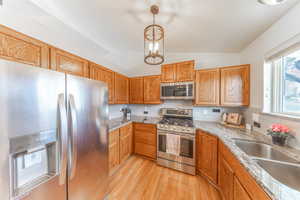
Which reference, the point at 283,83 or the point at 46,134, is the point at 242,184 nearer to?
the point at 283,83

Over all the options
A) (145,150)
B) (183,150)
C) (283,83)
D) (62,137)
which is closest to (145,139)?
(145,150)

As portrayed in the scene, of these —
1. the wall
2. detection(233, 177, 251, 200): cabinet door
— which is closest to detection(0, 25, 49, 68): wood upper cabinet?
detection(233, 177, 251, 200): cabinet door

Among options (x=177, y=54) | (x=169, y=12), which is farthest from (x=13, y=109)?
(x=177, y=54)

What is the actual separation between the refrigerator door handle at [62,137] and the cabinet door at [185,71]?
2253 millimetres

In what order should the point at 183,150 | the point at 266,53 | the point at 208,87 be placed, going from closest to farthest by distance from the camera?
the point at 266,53
the point at 183,150
the point at 208,87

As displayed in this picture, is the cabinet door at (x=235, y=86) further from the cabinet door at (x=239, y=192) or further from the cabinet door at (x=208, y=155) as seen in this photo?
Result: the cabinet door at (x=239, y=192)

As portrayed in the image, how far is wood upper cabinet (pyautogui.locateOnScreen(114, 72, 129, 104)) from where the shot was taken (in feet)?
8.92

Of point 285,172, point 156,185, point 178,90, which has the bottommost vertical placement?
point 156,185

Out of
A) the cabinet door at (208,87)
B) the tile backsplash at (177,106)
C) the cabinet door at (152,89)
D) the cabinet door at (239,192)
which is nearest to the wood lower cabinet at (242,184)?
the cabinet door at (239,192)

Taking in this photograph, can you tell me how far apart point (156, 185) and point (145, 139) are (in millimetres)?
979

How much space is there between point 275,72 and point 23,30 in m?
3.54

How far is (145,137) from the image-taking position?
2719 millimetres

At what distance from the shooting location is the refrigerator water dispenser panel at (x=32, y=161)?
70 cm

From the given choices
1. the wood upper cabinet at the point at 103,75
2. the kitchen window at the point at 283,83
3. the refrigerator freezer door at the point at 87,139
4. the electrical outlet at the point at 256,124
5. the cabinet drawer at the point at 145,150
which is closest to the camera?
the refrigerator freezer door at the point at 87,139
